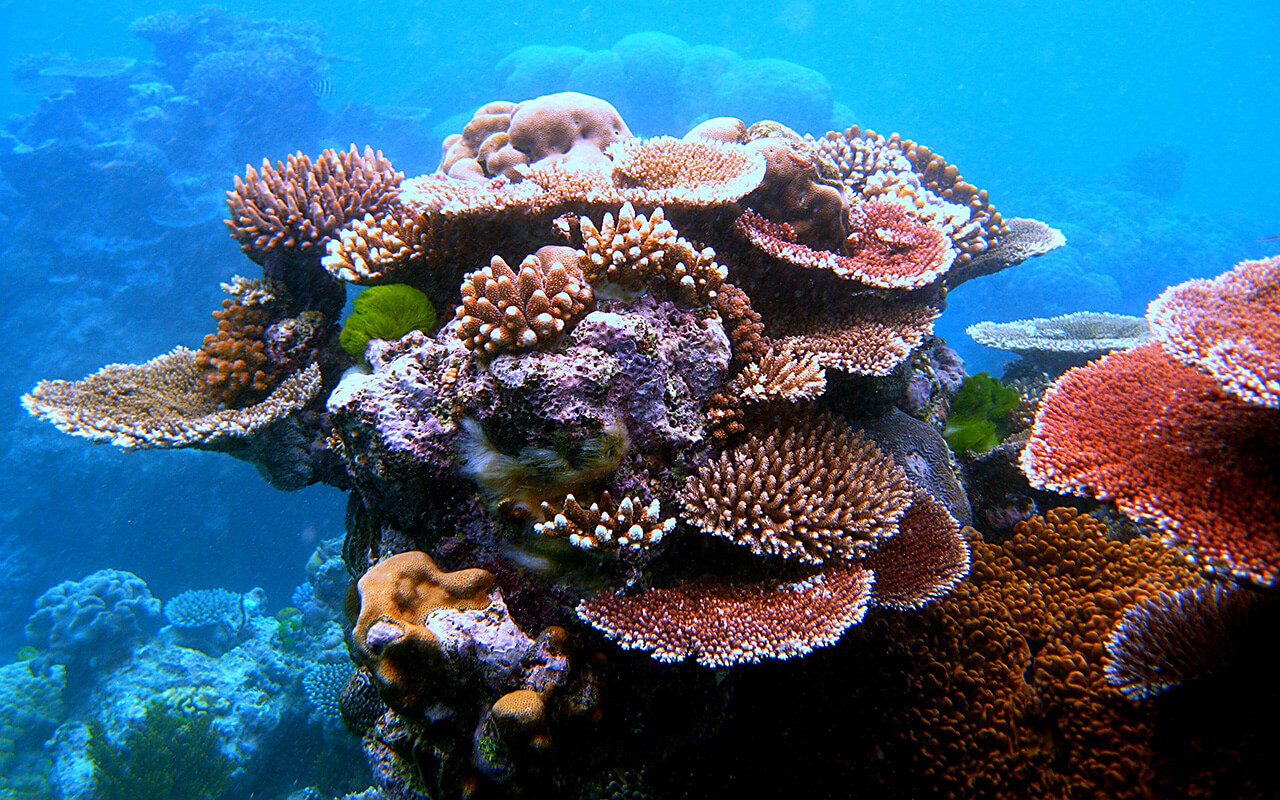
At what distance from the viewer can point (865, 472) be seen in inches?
130

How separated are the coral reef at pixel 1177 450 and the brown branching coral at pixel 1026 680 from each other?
1073 millimetres

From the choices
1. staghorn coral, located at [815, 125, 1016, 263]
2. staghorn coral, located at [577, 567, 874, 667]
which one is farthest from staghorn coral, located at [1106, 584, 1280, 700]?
staghorn coral, located at [815, 125, 1016, 263]

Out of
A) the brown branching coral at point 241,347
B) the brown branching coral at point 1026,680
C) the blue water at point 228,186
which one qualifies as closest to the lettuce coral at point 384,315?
the brown branching coral at point 241,347

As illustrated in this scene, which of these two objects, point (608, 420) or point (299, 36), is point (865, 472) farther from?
point (299, 36)

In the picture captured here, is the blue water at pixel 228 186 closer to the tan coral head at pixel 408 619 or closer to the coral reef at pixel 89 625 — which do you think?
the coral reef at pixel 89 625

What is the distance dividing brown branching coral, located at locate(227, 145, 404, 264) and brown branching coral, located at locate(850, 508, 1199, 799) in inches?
206

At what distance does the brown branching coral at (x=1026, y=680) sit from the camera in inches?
108

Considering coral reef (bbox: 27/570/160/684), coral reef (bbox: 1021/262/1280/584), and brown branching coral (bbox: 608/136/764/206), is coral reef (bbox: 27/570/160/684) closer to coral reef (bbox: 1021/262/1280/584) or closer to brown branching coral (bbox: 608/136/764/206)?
brown branching coral (bbox: 608/136/764/206)

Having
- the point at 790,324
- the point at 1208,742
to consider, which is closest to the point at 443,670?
the point at 790,324

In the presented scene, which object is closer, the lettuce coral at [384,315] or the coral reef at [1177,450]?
the coral reef at [1177,450]

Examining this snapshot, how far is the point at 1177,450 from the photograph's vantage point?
97.3 inches

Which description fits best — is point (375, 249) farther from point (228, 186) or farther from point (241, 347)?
point (228, 186)

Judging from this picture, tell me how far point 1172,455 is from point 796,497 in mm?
1724

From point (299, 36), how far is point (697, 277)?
3383 centimetres
